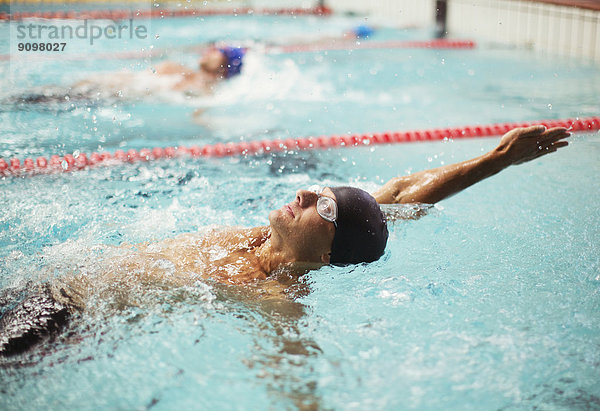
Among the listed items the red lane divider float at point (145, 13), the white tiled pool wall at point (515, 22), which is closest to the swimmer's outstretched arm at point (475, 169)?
the white tiled pool wall at point (515, 22)

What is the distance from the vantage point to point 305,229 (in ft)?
7.84

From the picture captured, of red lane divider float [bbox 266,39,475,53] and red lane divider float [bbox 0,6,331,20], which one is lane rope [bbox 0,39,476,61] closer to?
red lane divider float [bbox 266,39,475,53]

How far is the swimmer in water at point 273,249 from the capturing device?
2.29m

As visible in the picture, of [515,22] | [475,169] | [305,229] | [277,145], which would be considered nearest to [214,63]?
[277,145]

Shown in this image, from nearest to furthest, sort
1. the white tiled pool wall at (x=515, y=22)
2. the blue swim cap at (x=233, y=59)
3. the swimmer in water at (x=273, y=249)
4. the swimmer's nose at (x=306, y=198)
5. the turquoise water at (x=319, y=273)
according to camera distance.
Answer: the turquoise water at (x=319, y=273)
the swimmer in water at (x=273, y=249)
the swimmer's nose at (x=306, y=198)
the blue swim cap at (x=233, y=59)
the white tiled pool wall at (x=515, y=22)

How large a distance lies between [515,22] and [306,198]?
278 inches

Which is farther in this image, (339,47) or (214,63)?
(339,47)

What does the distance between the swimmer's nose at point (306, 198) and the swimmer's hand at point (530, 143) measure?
3.04ft

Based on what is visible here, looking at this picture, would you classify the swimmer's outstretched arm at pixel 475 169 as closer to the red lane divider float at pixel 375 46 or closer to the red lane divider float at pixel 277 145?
the red lane divider float at pixel 277 145

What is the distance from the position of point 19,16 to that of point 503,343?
8826 millimetres

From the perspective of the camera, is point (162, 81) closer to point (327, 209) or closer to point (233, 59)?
point (233, 59)

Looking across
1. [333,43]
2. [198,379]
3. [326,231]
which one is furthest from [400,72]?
[198,379]

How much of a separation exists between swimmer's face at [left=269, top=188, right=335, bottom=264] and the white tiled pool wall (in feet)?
18.5

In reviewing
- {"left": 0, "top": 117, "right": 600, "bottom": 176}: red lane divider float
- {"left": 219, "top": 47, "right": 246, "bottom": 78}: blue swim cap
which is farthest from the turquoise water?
{"left": 219, "top": 47, "right": 246, "bottom": 78}: blue swim cap
